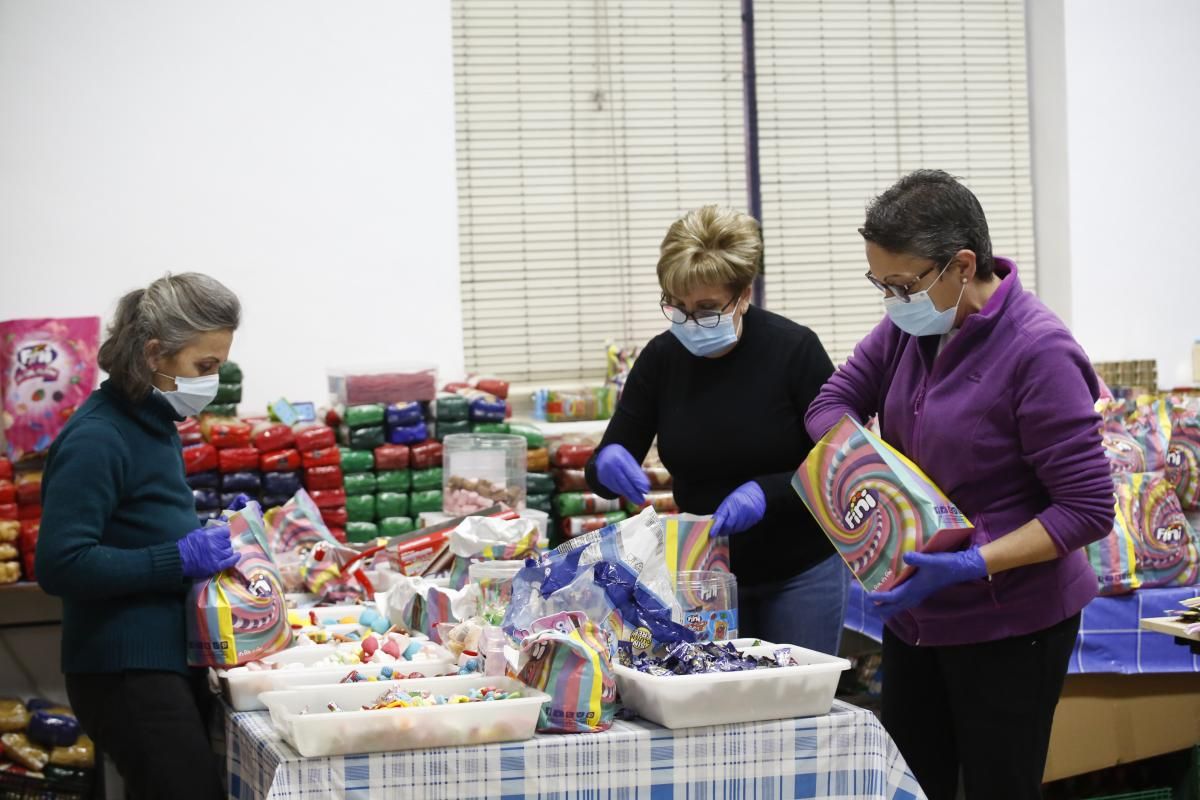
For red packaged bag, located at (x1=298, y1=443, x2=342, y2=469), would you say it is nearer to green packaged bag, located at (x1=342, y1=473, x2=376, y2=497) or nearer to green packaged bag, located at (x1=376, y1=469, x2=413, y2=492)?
green packaged bag, located at (x1=342, y1=473, x2=376, y2=497)

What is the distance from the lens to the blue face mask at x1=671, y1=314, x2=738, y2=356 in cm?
325

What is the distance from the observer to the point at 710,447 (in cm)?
332

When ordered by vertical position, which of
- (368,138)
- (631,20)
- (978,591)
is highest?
(631,20)

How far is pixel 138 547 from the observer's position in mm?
2758

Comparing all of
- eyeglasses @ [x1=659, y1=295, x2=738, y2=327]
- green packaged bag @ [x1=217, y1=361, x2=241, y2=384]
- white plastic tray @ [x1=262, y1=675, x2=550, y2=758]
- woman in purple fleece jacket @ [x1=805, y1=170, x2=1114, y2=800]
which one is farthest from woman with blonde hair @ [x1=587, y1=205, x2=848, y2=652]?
green packaged bag @ [x1=217, y1=361, x2=241, y2=384]

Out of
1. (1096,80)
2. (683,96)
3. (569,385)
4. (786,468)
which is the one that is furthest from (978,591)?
(1096,80)

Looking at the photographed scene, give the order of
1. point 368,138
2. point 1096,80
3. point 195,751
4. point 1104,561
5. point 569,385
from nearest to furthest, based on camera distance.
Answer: point 195,751 → point 1104,561 → point 368,138 → point 569,385 → point 1096,80

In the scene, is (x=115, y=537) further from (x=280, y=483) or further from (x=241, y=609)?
(x=280, y=483)

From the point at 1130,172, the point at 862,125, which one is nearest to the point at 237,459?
the point at 862,125

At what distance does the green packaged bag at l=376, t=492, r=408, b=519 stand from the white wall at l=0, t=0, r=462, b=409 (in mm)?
708

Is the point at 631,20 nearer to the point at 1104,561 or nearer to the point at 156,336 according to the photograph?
the point at 1104,561

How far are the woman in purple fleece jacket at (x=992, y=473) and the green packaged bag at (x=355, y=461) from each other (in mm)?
3288

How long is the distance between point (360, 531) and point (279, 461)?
0.46m

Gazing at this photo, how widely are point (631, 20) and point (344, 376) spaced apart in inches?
102
